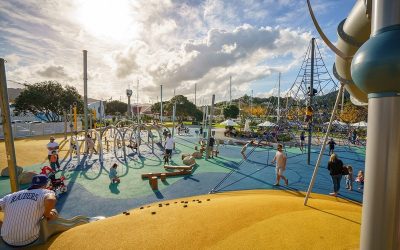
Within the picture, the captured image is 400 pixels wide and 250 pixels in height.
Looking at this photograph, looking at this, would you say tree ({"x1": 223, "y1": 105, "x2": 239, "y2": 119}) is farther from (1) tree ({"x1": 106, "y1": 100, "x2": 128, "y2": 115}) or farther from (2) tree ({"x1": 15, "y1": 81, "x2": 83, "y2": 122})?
(1) tree ({"x1": 106, "y1": 100, "x2": 128, "y2": 115})

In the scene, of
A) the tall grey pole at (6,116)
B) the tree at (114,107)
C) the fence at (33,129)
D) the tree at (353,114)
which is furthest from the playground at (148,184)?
the tree at (114,107)

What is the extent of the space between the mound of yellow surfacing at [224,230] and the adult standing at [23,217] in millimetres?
348

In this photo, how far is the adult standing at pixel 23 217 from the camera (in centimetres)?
395

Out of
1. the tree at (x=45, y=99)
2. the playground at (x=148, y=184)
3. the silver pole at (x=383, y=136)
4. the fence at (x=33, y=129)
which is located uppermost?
the tree at (x=45, y=99)

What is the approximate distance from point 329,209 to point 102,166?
13.8 m

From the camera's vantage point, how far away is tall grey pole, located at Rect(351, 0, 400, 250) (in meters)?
2.07

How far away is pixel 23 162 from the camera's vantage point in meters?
16.7

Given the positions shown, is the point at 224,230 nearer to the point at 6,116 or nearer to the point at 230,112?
the point at 6,116

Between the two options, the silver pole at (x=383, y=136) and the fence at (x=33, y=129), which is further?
the fence at (x=33, y=129)

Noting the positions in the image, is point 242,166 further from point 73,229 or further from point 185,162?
point 73,229

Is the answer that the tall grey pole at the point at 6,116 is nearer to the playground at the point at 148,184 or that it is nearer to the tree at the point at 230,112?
the playground at the point at 148,184

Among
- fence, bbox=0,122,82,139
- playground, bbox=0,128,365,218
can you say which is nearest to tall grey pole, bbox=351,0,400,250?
playground, bbox=0,128,365,218

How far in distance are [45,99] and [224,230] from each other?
51372 mm

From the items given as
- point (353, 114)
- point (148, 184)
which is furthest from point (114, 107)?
point (148, 184)
